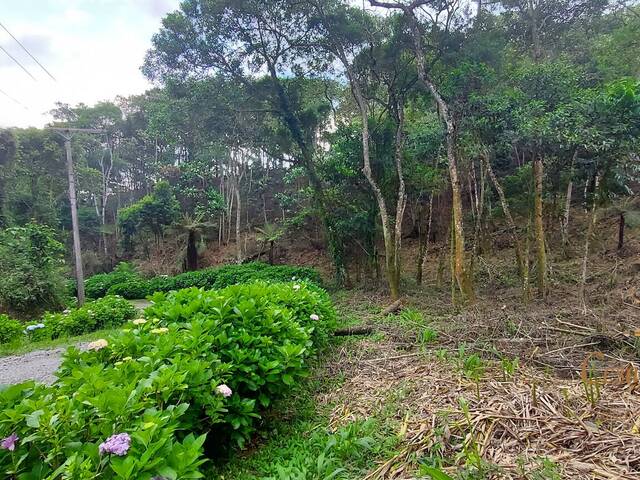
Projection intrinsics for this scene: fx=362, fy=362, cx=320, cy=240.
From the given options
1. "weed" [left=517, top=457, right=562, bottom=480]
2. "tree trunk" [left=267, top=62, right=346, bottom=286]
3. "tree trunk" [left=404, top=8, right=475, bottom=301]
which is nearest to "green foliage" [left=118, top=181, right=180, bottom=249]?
"tree trunk" [left=267, top=62, right=346, bottom=286]

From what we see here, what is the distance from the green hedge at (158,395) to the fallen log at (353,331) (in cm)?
179

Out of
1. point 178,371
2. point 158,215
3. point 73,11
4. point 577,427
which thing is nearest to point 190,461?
point 178,371

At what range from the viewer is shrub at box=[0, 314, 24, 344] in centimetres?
669

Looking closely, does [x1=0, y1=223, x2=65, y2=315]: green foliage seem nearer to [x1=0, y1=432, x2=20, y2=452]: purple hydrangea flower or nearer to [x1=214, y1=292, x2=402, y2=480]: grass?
[x1=214, y1=292, x2=402, y2=480]: grass

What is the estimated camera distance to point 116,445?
Result: 1119 mm

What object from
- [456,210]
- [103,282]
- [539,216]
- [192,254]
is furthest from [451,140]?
[103,282]

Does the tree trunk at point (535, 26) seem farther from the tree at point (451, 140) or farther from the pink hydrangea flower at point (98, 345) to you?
the pink hydrangea flower at point (98, 345)

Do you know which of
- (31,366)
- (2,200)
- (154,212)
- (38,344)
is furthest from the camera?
(154,212)

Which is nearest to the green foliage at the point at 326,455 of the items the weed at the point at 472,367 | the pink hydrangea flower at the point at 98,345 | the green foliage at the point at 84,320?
the weed at the point at 472,367

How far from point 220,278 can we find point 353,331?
8428mm

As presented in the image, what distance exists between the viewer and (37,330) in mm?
6816

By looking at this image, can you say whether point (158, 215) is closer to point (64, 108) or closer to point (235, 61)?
point (235, 61)

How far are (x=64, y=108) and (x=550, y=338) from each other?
2951cm

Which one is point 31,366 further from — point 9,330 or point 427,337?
point 427,337
